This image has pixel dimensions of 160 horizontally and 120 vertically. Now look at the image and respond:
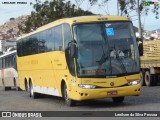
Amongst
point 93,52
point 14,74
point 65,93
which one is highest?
point 93,52

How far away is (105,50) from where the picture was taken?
694 inches

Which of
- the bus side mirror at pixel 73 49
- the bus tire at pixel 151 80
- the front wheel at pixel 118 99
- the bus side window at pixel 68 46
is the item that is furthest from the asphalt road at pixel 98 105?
the bus tire at pixel 151 80

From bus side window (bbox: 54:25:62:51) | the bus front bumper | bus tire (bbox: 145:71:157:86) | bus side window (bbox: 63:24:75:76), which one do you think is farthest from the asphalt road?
bus tire (bbox: 145:71:157:86)

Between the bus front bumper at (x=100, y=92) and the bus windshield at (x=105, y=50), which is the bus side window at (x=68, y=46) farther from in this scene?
the bus front bumper at (x=100, y=92)

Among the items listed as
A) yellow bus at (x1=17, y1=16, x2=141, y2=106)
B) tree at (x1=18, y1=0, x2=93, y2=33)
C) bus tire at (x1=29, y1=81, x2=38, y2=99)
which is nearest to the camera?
yellow bus at (x1=17, y1=16, x2=141, y2=106)

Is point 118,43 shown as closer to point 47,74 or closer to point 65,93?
point 65,93

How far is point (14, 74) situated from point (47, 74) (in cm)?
1640

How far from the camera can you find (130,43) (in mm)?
18062

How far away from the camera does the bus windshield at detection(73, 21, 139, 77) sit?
17422 millimetres

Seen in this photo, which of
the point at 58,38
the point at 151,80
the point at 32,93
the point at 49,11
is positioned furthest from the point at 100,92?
the point at 49,11

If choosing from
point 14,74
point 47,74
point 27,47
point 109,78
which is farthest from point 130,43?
point 14,74

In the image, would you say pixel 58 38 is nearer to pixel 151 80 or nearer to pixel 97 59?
pixel 97 59

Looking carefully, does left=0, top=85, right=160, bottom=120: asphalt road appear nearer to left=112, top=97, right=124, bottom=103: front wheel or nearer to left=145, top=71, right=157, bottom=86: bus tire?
left=112, top=97, right=124, bottom=103: front wheel

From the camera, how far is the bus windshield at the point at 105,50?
17.4 m
